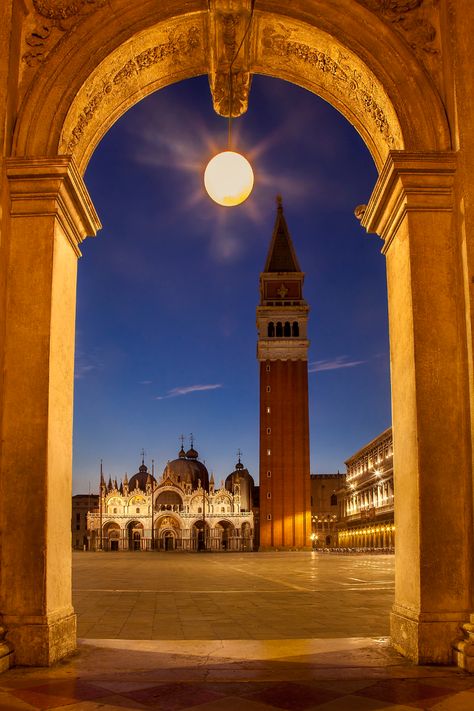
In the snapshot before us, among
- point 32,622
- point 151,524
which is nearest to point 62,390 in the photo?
point 32,622

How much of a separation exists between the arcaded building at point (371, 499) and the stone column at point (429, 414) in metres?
52.9

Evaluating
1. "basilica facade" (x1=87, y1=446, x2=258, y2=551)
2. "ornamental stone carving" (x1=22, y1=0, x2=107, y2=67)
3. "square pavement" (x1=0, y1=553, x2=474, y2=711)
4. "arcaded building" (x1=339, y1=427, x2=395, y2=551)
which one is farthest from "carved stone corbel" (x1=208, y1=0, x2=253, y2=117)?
"basilica facade" (x1=87, y1=446, x2=258, y2=551)

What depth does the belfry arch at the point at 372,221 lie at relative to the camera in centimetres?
585

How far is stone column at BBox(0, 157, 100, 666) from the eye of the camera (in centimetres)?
582

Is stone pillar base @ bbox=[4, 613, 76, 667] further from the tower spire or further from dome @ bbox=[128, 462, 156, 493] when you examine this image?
dome @ bbox=[128, 462, 156, 493]

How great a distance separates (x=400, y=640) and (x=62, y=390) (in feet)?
11.9

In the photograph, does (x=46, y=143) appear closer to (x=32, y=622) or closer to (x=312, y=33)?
(x=312, y=33)

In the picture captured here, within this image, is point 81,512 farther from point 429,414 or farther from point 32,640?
point 429,414

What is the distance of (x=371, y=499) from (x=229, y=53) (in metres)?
68.7

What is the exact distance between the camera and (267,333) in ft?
255

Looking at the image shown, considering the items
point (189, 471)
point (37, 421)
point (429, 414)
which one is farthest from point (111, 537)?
point (429, 414)

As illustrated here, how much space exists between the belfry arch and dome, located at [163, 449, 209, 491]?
89.3m

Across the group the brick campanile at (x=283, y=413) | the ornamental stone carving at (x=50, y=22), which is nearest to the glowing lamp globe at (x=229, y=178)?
the ornamental stone carving at (x=50, y=22)

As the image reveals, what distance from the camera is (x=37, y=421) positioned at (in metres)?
6.01
